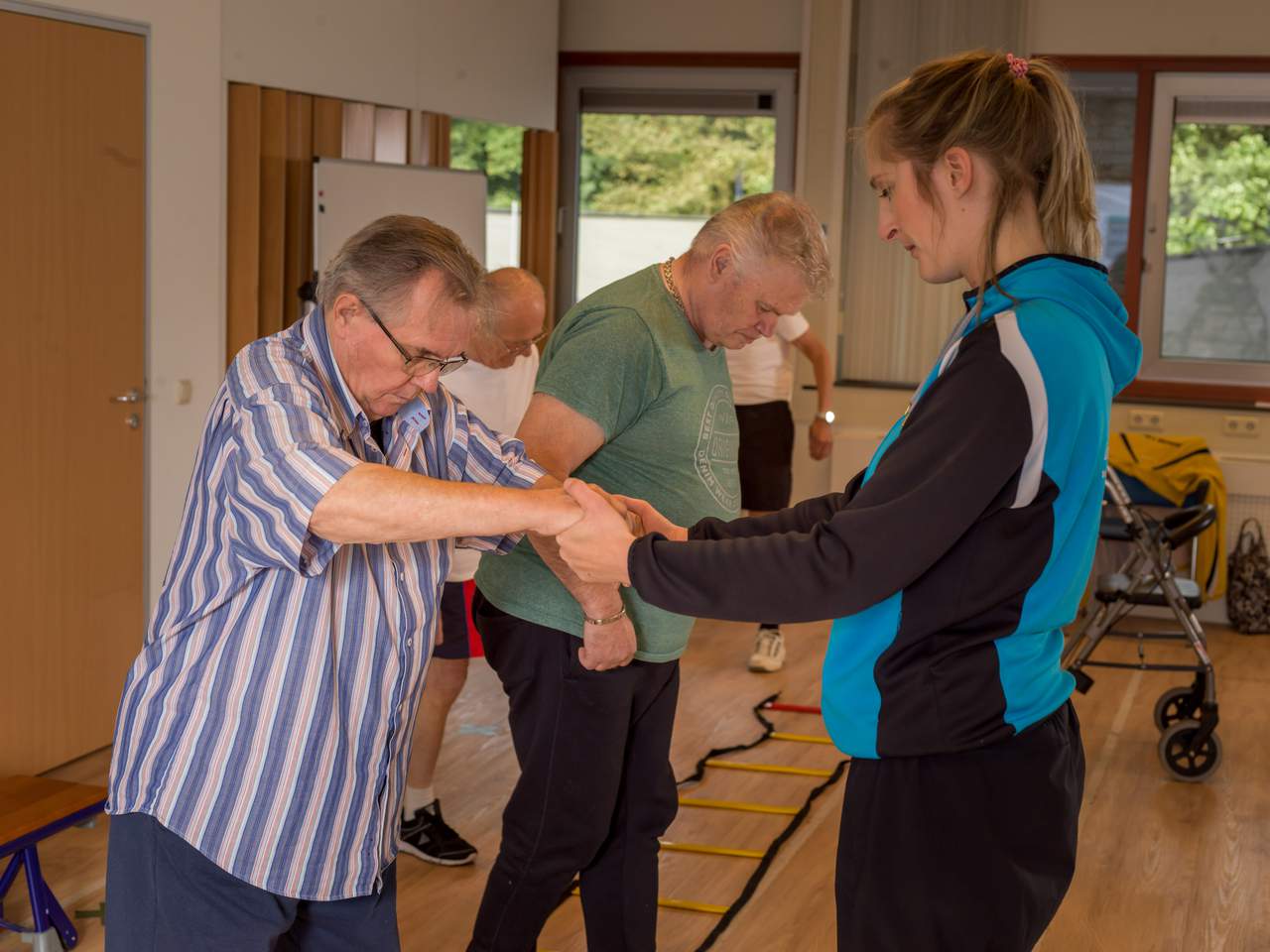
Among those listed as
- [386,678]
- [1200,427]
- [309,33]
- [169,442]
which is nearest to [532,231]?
[309,33]

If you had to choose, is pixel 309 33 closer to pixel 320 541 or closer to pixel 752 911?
pixel 752 911

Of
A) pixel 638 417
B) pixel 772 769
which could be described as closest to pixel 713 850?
pixel 772 769

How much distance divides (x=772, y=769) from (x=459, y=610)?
1234 millimetres

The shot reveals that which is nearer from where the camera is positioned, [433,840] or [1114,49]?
[433,840]

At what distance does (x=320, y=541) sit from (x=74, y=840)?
2614 mm

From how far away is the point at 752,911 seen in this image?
3406mm

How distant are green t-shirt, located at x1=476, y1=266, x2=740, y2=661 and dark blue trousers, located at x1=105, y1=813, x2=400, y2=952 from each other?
0.79 metres

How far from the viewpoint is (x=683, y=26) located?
7324mm

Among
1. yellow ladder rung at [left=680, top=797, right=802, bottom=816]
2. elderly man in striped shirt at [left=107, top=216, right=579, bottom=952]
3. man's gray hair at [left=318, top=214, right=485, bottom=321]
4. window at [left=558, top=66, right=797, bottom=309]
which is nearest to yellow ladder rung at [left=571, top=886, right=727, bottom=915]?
yellow ladder rung at [left=680, top=797, right=802, bottom=816]

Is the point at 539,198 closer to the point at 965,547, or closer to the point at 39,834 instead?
the point at 39,834

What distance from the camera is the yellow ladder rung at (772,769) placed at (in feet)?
14.2

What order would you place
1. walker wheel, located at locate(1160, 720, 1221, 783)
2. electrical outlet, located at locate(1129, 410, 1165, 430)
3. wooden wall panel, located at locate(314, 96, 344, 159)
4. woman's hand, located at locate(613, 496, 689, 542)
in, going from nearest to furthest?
1. woman's hand, located at locate(613, 496, 689, 542)
2. walker wheel, located at locate(1160, 720, 1221, 783)
3. wooden wall panel, located at locate(314, 96, 344, 159)
4. electrical outlet, located at locate(1129, 410, 1165, 430)

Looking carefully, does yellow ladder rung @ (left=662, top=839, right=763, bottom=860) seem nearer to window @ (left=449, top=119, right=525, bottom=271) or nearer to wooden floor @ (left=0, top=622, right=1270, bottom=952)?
wooden floor @ (left=0, top=622, right=1270, bottom=952)

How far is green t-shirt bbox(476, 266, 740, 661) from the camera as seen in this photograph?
2.25 m
